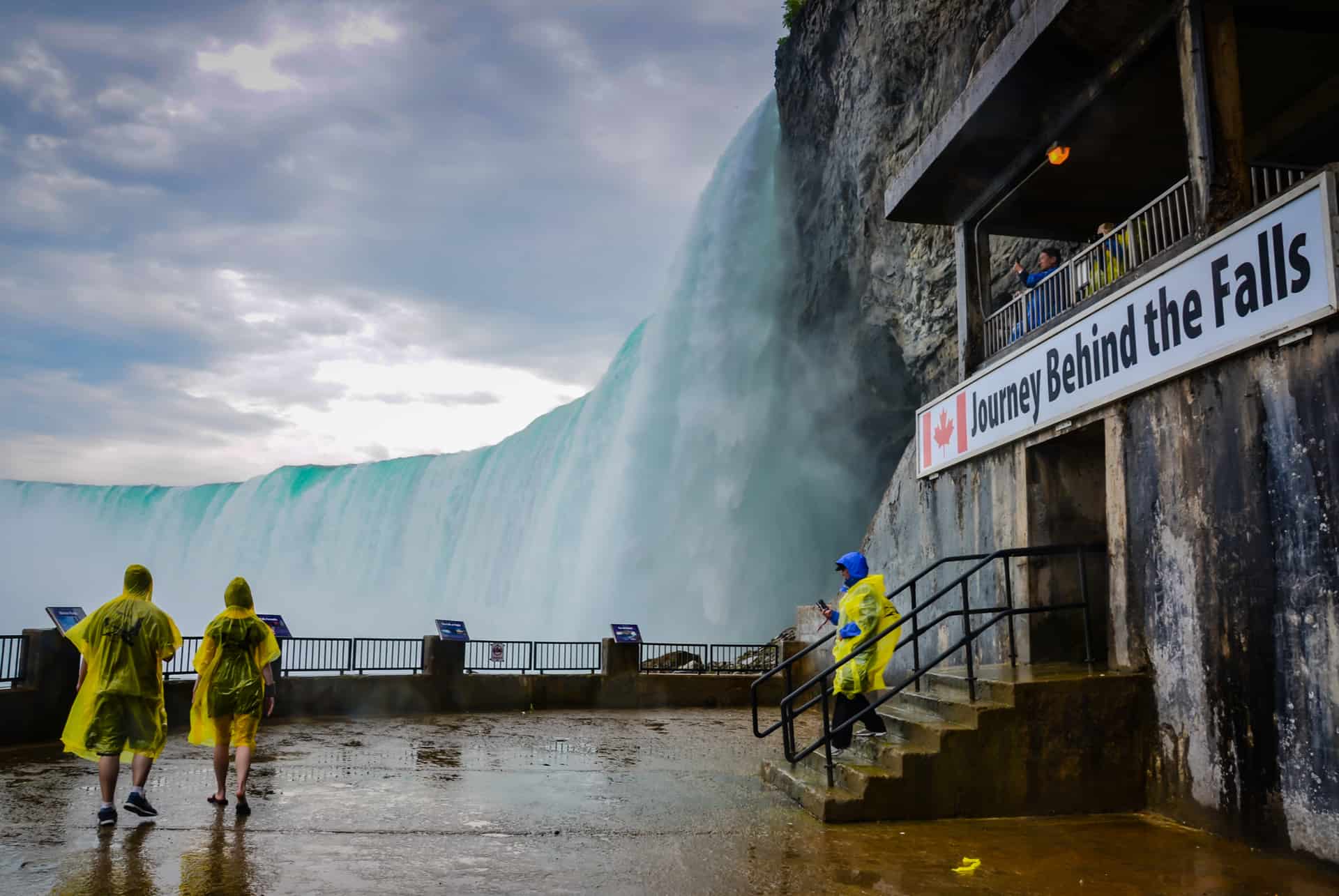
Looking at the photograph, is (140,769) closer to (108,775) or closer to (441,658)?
(108,775)

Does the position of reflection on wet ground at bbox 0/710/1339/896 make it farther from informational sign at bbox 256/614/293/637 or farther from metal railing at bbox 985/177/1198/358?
metal railing at bbox 985/177/1198/358

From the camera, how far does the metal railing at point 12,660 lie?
1107cm

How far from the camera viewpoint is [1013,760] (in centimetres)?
709

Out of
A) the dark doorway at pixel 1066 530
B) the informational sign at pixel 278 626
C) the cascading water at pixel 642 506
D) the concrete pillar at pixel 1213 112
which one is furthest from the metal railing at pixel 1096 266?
the cascading water at pixel 642 506

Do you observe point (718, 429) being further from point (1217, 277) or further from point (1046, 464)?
point (1217, 277)

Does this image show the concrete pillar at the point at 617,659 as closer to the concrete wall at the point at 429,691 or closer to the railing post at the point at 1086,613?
the concrete wall at the point at 429,691

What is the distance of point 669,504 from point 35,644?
A: 2893 centimetres

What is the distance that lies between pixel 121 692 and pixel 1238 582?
26.1 ft

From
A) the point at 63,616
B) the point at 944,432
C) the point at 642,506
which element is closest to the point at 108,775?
the point at 63,616

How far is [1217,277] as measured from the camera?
6.78 meters

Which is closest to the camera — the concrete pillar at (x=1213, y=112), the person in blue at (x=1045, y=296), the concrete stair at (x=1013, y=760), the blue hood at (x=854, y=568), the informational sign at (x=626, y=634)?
the concrete stair at (x=1013, y=760)

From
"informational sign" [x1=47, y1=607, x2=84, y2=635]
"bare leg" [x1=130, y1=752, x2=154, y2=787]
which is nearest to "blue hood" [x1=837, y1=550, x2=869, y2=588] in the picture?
"bare leg" [x1=130, y1=752, x2=154, y2=787]

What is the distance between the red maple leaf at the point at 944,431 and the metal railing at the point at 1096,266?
47.6 inches

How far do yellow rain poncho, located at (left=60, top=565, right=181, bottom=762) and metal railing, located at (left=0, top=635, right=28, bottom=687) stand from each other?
5514 millimetres
